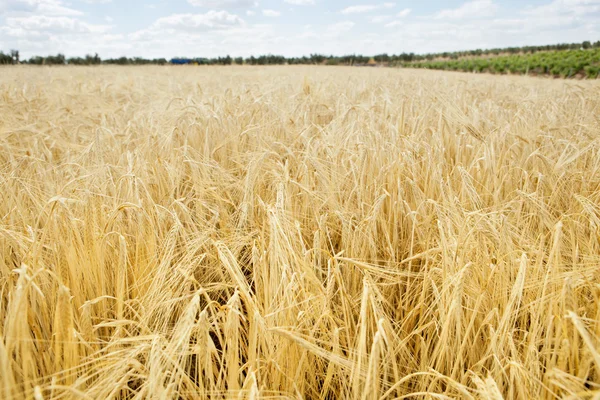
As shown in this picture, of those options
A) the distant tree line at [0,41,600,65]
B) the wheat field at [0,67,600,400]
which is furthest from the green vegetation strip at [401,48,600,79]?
the wheat field at [0,67,600,400]

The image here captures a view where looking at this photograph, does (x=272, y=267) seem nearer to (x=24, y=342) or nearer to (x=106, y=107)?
(x=24, y=342)

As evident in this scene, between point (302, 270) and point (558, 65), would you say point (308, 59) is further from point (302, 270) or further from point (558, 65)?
point (302, 270)

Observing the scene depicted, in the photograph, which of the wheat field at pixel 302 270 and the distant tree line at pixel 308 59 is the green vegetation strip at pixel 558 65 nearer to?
the distant tree line at pixel 308 59

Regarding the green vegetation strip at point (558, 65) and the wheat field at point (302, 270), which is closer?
the wheat field at point (302, 270)

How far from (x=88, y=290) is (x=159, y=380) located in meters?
0.56

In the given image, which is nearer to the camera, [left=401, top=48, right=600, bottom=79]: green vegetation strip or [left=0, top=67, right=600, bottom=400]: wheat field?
[left=0, top=67, right=600, bottom=400]: wheat field

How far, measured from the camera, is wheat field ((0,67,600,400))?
0.81m

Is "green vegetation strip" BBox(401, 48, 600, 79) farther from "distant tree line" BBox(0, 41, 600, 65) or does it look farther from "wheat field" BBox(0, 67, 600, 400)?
"wheat field" BBox(0, 67, 600, 400)

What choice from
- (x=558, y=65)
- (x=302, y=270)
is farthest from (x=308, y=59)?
(x=302, y=270)

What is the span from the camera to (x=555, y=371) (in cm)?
71

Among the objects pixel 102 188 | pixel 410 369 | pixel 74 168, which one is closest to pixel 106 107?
pixel 74 168

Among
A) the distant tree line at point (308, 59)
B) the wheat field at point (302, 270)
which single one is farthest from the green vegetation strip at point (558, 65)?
the wheat field at point (302, 270)

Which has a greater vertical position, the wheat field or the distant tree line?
the distant tree line

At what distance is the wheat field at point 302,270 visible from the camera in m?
0.81
